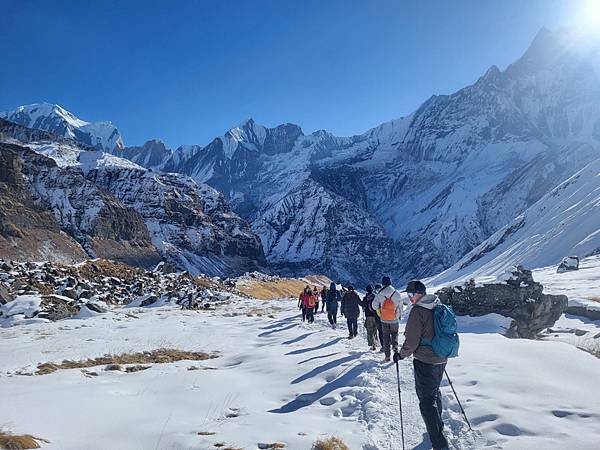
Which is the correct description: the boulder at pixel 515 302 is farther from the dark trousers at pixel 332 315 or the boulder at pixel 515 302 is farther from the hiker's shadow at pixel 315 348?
the hiker's shadow at pixel 315 348

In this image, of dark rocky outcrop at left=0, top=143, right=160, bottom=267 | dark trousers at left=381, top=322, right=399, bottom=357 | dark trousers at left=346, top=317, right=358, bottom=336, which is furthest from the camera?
dark rocky outcrop at left=0, top=143, right=160, bottom=267

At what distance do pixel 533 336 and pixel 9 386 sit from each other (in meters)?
20.8

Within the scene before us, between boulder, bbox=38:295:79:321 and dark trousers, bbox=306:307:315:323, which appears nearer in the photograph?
dark trousers, bbox=306:307:315:323

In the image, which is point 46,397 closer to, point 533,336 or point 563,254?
point 533,336

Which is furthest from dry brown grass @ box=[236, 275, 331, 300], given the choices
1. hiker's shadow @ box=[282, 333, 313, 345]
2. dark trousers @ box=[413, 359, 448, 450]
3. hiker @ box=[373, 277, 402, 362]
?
dark trousers @ box=[413, 359, 448, 450]

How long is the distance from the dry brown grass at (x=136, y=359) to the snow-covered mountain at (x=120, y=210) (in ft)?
302

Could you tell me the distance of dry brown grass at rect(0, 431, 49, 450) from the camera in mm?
6160

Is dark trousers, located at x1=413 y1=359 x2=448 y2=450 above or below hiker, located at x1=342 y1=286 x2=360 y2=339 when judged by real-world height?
below

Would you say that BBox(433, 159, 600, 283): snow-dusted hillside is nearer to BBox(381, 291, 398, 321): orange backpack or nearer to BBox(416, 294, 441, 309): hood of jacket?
BBox(381, 291, 398, 321): orange backpack

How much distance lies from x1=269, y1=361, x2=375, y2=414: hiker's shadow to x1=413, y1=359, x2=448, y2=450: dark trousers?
289 centimetres

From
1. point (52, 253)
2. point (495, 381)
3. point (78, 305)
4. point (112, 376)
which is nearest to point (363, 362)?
point (495, 381)

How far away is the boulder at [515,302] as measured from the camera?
22.7 metres

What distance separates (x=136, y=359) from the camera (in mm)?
15469

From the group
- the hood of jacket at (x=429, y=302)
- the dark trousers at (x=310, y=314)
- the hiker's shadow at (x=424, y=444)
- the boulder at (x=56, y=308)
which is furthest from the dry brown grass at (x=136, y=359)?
the boulder at (x=56, y=308)
